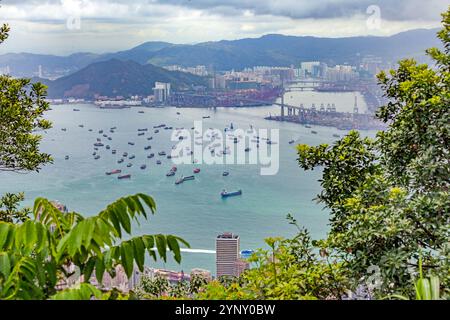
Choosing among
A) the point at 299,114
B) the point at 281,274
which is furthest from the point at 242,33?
the point at 281,274

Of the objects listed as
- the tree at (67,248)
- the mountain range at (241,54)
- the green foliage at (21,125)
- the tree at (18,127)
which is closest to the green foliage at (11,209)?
the tree at (18,127)

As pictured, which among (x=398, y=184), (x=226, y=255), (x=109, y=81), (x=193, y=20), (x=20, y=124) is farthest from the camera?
(x=109, y=81)

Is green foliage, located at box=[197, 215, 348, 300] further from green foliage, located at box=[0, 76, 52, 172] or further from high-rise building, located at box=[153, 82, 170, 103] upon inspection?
high-rise building, located at box=[153, 82, 170, 103]

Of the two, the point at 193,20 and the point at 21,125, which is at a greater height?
the point at 193,20

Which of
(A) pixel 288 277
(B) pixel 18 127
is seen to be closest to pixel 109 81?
(B) pixel 18 127

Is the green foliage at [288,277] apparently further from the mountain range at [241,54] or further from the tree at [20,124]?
the mountain range at [241,54]

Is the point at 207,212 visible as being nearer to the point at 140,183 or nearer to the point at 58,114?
the point at 140,183

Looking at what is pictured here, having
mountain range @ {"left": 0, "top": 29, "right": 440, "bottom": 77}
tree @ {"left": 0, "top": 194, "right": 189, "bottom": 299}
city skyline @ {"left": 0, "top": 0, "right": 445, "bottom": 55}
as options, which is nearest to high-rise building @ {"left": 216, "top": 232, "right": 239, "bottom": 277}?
city skyline @ {"left": 0, "top": 0, "right": 445, "bottom": 55}

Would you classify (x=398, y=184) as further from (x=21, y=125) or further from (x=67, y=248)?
(x=21, y=125)
